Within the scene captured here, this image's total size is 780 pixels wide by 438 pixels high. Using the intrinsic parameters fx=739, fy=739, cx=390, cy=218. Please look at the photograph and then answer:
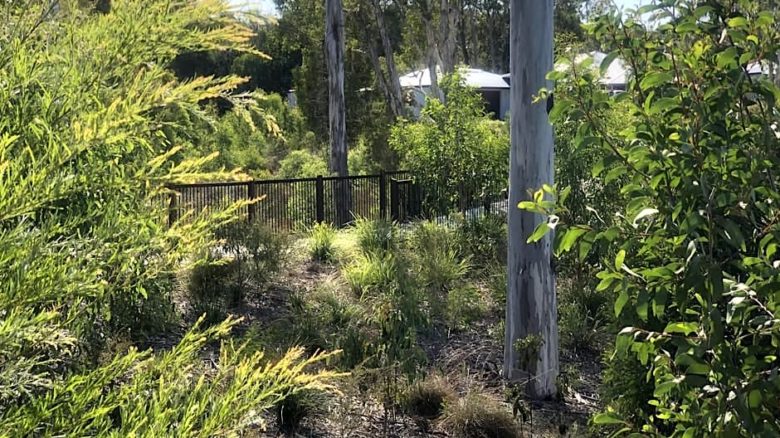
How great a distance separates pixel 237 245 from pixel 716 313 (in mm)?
7037

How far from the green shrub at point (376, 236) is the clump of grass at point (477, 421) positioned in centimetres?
428

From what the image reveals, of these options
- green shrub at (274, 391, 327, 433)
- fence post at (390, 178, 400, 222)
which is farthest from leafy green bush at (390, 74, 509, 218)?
green shrub at (274, 391, 327, 433)

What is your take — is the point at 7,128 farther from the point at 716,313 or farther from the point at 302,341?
the point at 302,341

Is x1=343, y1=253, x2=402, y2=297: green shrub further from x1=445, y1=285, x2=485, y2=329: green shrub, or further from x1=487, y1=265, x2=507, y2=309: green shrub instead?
x1=487, y1=265, x2=507, y2=309: green shrub

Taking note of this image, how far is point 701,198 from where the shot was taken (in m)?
1.76

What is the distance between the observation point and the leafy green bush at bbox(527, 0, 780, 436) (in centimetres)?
165

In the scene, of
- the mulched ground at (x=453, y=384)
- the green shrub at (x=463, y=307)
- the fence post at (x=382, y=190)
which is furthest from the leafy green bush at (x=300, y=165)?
the green shrub at (x=463, y=307)

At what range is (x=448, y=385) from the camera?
17.7ft

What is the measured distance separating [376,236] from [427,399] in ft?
15.1

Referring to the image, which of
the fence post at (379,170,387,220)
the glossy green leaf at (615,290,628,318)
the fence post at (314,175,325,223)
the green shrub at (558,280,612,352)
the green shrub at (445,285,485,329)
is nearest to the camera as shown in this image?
the glossy green leaf at (615,290,628,318)

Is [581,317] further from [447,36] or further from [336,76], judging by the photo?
[447,36]

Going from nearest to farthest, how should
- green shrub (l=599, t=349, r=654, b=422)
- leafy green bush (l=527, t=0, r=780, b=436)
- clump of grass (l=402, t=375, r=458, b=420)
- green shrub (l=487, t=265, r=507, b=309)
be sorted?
leafy green bush (l=527, t=0, r=780, b=436) → green shrub (l=599, t=349, r=654, b=422) → clump of grass (l=402, t=375, r=458, b=420) → green shrub (l=487, t=265, r=507, b=309)

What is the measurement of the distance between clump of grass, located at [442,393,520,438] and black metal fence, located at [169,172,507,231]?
5936 mm

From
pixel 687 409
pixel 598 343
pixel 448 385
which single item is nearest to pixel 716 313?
pixel 687 409
